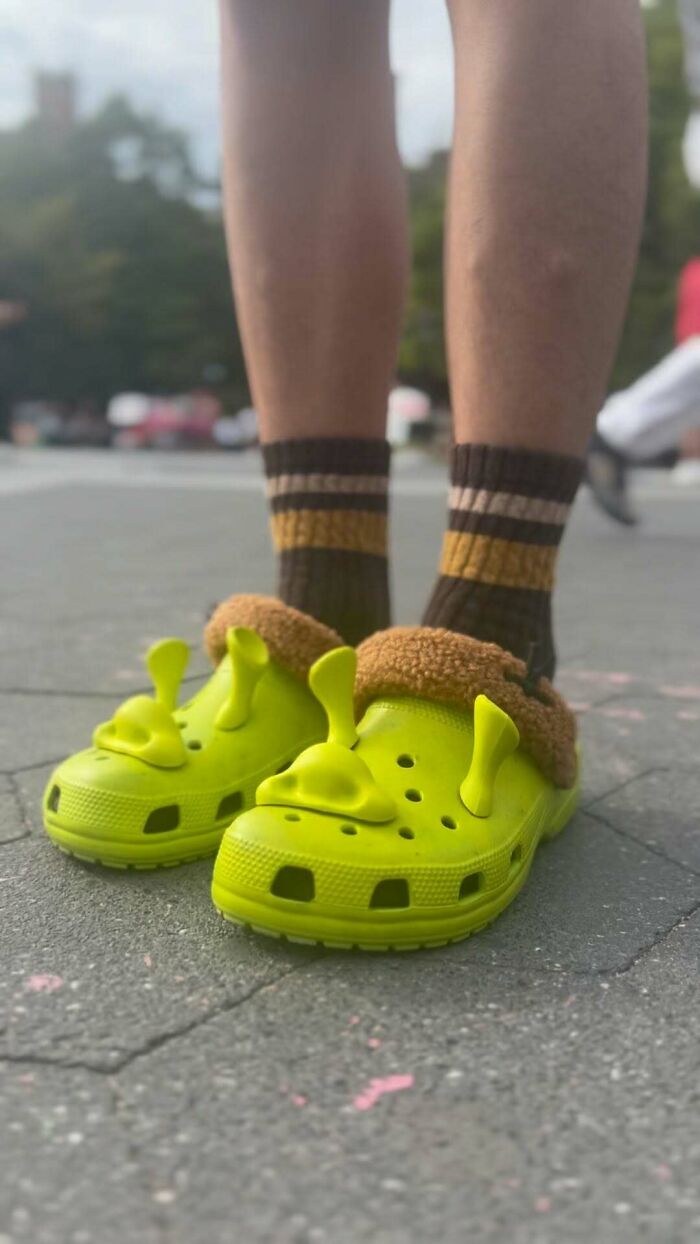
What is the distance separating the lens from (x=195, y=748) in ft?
3.03

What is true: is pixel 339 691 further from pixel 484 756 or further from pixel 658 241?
pixel 658 241

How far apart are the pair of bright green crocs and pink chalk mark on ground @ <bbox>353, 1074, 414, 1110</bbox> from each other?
0.45ft

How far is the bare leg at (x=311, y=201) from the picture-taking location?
106 cm

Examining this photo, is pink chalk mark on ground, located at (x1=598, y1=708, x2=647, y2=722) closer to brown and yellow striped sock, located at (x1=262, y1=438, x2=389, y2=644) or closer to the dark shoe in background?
brown and yellow striped sock, located at (x1=262, y1=438, x2=389, y2=644)

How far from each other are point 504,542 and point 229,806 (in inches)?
11.3

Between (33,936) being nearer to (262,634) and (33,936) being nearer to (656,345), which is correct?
(262,634)

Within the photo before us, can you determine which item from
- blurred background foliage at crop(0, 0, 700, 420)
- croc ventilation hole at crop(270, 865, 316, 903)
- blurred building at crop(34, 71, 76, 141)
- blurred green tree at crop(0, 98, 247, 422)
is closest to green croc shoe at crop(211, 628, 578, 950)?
croc ventilation hole at crop(270, 865, 316, 903)

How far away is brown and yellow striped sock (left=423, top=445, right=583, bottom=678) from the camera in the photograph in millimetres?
894

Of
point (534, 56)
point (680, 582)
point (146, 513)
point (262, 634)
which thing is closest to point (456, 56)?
point (534, 56)

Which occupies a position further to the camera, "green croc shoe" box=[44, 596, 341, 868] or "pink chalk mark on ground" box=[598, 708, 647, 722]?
"pink chalk mark on ground" box=[598, 708, 647, 722]

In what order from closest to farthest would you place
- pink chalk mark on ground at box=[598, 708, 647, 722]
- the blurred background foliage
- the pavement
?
the pavement < pink chalk mark on ground at box=[598, 708, 647, 722] < the blurred background foliage

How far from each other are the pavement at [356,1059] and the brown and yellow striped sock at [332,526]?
28 cm

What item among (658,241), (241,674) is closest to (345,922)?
(241,674)

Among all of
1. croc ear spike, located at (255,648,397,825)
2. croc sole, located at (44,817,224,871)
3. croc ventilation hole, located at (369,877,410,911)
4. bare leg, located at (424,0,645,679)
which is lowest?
croc sole, located at (44,817,224,871)
